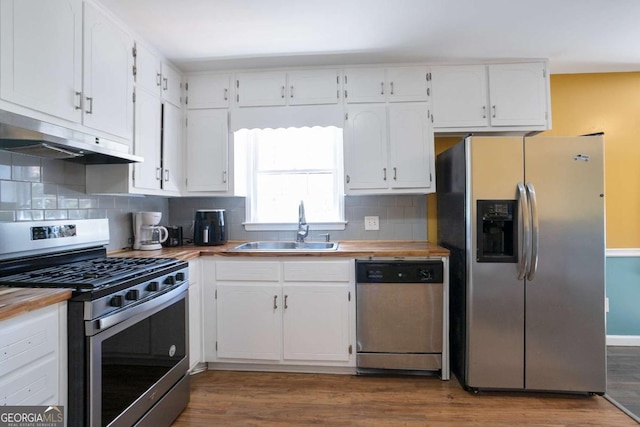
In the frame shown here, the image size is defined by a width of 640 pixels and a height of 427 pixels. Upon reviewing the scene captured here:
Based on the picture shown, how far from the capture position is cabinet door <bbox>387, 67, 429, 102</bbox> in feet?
8.61

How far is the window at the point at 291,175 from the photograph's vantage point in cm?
302

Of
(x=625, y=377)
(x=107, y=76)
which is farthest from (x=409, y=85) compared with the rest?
(x=625, y=377)

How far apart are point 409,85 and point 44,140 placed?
2.37 m

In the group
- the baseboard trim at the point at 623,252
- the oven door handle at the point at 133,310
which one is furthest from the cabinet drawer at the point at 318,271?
the baseboard trim at the point at 623,252

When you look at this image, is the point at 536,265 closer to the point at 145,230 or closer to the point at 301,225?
the point at 301,225

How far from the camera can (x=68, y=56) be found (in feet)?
5.48

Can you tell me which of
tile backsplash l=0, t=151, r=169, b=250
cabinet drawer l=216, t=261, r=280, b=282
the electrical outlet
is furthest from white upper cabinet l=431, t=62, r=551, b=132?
tile backsplash l=0, t=151, r=169, b=250

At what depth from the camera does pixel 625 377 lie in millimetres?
2352

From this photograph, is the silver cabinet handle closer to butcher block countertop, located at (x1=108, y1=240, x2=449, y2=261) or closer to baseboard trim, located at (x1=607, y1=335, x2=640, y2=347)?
butcher block countertop, located at (x1=108, y1=240, x2=449, y2=261)

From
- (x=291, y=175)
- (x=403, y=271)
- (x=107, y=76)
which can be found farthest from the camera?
(x=291, y=175)

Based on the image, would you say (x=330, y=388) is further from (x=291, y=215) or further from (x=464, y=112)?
(x=464, y=112)

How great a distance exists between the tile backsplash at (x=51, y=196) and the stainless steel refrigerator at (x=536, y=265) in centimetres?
248

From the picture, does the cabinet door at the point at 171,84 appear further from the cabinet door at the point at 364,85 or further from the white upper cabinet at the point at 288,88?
the cabinet door at the point at 364,85

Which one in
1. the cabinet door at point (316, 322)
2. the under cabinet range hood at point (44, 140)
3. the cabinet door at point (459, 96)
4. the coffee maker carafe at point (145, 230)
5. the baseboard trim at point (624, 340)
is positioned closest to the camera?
the under cabinet range hood at point (44, 140)
